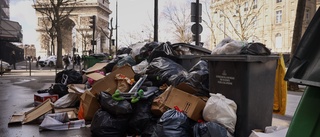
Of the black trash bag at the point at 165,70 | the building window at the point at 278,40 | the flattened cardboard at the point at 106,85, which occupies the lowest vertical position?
the flattened cardboard at the point at 106,85

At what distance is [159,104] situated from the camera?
171 inches

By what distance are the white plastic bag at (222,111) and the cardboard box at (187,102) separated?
0.15 metres

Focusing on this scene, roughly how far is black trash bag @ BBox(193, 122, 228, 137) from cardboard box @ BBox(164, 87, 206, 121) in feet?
1.17

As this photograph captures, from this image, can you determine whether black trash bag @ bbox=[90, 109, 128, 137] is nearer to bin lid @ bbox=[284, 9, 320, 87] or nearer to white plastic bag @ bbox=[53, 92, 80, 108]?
white plastic bag @ bbox=[53, 92, 80, 108]

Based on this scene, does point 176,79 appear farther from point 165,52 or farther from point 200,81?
point 165,52

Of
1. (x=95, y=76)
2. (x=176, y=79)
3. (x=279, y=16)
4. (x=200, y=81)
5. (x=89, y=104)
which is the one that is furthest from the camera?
(x=279, y=16)

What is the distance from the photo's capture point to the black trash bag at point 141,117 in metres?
4.43

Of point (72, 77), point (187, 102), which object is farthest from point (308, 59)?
point (72, 77)

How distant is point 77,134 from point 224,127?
246 cm

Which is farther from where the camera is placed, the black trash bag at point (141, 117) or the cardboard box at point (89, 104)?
the cardboard box at point (89, 104)

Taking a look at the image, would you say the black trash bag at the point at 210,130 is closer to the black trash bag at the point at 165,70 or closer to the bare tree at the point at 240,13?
the black trash bag at the point at 165,70

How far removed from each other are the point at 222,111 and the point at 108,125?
1740 mm

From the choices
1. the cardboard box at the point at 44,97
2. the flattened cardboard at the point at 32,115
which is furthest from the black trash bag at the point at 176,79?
the cardboard box at the point at 44,97

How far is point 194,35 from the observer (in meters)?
9.20
